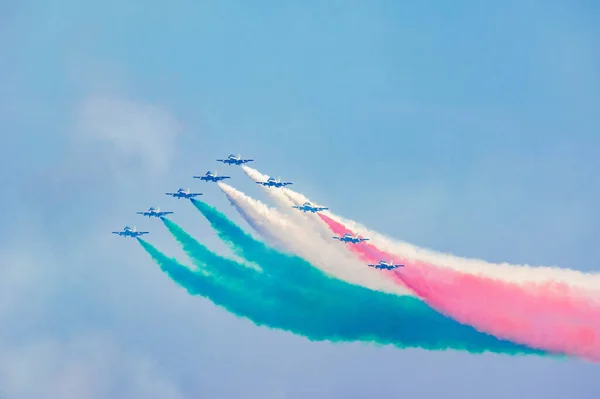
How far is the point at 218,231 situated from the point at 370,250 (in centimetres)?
1321

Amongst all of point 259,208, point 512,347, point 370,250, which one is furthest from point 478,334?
point 259,208

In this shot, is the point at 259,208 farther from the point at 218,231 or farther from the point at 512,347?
the point at 512,347

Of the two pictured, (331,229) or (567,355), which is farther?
(331,229)

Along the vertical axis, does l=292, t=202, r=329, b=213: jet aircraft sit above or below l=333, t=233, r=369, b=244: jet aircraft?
above

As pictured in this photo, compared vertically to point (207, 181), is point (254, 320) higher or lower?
lower

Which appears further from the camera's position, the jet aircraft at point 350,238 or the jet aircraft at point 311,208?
the jet aircraft at point 311,208

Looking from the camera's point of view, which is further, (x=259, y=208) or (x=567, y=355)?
(x=259, y=208)

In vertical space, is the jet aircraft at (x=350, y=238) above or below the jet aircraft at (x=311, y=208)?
below

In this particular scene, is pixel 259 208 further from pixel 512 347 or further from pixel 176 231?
pixel 512 347

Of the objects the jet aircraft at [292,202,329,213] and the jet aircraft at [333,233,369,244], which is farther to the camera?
the jet aircraft at [292,202,329,213]

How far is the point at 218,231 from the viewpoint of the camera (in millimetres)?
116625

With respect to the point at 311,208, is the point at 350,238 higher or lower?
lower

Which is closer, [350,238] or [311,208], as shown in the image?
[350,238]

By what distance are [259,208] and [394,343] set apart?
54.5 ft
